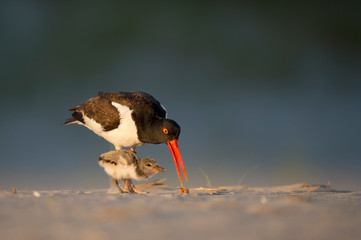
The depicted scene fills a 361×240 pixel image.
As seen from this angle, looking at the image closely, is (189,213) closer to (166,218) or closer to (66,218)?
(166,218)

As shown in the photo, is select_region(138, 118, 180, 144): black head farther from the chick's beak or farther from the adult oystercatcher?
the chick's beak

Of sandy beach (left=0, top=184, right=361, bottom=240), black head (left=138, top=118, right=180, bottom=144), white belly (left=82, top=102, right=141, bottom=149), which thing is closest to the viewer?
sandy beach (left=0, top=184, right=361, bottom=240)

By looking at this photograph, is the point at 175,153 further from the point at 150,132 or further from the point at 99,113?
the point at 99,113

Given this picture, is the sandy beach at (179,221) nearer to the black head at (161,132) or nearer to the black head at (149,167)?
the black head at (149,167)

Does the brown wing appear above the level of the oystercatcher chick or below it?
above

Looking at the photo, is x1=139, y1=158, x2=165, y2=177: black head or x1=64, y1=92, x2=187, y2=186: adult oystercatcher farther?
x1=64, y1=92, x2=187, y2=186: adult oystercatcher

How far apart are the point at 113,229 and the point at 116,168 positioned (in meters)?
3.71

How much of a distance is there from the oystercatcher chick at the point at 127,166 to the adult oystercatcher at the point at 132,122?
1.60 ft

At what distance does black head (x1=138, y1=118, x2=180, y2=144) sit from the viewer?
267 inches

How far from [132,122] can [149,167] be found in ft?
3.45

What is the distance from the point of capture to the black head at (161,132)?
677cm

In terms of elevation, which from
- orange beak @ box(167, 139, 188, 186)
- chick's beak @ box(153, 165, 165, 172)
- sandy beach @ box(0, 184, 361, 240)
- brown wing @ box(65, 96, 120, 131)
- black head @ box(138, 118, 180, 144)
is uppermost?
brown wing @ box(65, 96, 120, 131)

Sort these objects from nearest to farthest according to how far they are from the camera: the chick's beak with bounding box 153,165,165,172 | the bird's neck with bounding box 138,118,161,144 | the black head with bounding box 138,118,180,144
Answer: the chick's beak with bounding box 153,165,165,172 → the black head with bounding box 138,118,180,144 → the bird's neck with bounding box 138,118,161,144

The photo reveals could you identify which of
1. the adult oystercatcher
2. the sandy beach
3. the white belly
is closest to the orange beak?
the adult oystercatcher
